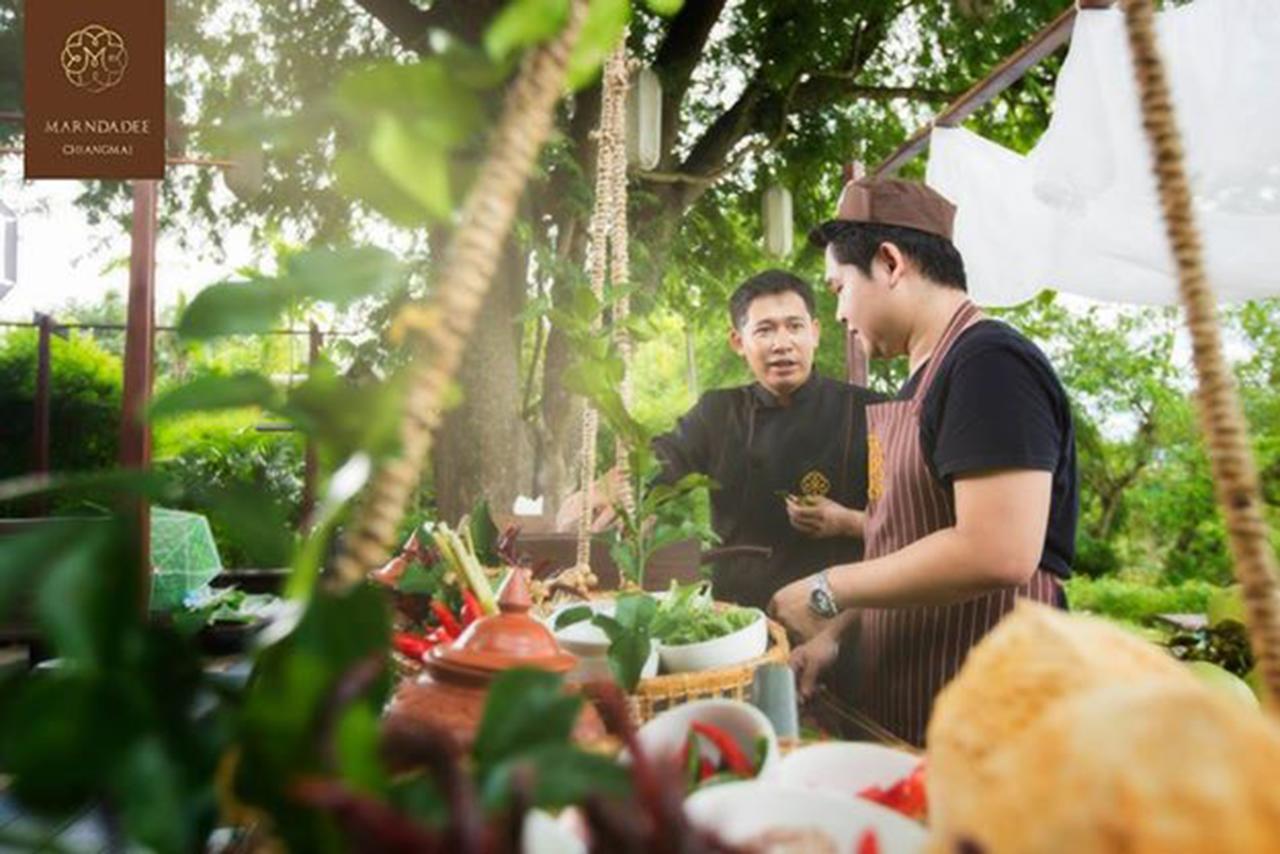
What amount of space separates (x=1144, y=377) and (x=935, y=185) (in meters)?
9.22

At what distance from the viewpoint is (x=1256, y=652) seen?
0.67 meters

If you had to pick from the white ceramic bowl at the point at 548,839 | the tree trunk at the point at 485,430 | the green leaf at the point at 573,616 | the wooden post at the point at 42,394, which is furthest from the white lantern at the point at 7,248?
the white ceramic bowl at the point at 548,839

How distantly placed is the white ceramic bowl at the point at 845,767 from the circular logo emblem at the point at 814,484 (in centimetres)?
304

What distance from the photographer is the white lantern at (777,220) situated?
7.29 meters

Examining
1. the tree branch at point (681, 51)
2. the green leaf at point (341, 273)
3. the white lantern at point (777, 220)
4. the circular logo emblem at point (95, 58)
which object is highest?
the tree branch at point (681, 51)

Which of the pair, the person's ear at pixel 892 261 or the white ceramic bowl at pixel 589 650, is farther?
the person's ear at pixel 892 261

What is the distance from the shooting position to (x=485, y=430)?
6.59 m

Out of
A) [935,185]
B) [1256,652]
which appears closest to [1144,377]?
[935,185]

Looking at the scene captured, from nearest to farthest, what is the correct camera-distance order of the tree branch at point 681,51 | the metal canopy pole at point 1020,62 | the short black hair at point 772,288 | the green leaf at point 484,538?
1. the green leaf at point 484,538
2. the metal canopy pole at point 1020,62
3. the short black hair at point 772,288
4. the tree branch at point 681,51

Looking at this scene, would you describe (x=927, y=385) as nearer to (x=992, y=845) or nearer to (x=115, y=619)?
(x=992, y=845)

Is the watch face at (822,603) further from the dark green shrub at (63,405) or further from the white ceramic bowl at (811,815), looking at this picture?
the dark green shrub at (63,405)

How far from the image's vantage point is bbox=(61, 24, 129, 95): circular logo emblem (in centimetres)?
487

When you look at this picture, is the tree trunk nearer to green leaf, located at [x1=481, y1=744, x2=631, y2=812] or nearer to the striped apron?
the striped apron

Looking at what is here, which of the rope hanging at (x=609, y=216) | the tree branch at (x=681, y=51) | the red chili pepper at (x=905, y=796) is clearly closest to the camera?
the red chili pepper at (x=905, y=796)
